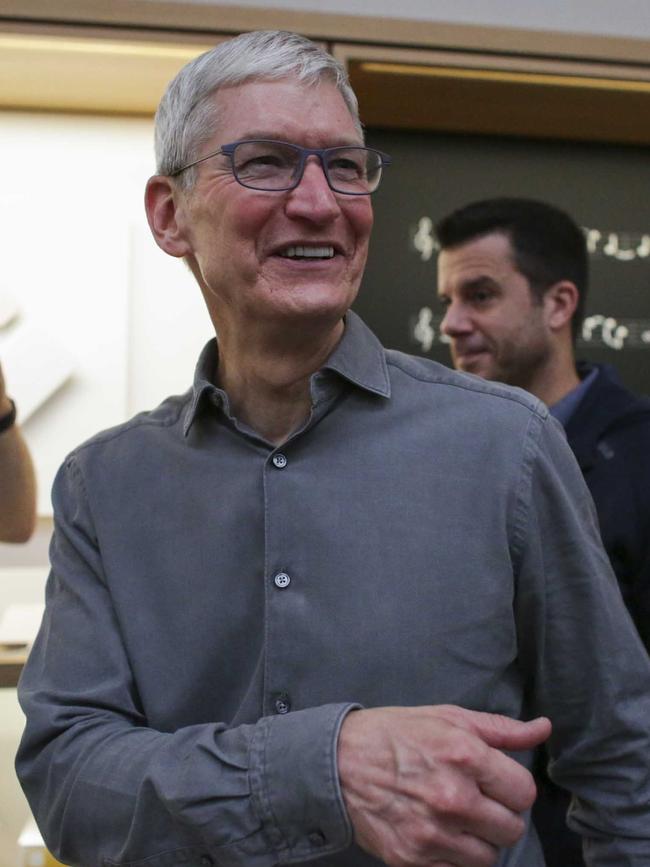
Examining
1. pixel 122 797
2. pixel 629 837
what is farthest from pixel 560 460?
pixel 122 797

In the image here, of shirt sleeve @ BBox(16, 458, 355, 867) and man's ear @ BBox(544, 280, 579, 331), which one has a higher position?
man's ear @ BBox(544, 280, 579, 331)

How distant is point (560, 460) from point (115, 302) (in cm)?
123

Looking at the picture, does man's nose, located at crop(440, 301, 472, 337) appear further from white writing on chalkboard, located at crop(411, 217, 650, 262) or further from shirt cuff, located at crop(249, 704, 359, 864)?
shirt cuff, located at crop(249, 704, 359, 864)

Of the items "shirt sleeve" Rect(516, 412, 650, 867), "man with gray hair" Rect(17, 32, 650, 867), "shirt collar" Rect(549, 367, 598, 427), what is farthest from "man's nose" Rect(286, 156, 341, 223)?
"shirt collar" Rect(549, 367, 598, 427)

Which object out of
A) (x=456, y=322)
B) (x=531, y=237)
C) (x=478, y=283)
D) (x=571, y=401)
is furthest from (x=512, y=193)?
(x=571, y=401)

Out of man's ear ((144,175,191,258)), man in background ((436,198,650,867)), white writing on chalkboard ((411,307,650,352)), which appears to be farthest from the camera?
white writing on chalkboard ((411,307,650,352))

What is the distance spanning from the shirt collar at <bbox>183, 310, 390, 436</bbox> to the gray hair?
22 centimetres

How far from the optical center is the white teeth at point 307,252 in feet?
3.74

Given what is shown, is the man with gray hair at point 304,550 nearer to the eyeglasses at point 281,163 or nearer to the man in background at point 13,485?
the eyeglasses at point 281,163

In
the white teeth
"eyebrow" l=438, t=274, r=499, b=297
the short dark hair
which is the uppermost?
the short dark hair

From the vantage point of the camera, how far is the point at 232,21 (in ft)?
6.40

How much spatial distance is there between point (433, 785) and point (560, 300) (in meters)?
1.59

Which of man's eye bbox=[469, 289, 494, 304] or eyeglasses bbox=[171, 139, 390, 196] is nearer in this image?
eyeglasses bbox=[171, 139, 390, 196]

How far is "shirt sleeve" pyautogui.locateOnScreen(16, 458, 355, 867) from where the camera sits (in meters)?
0.93
